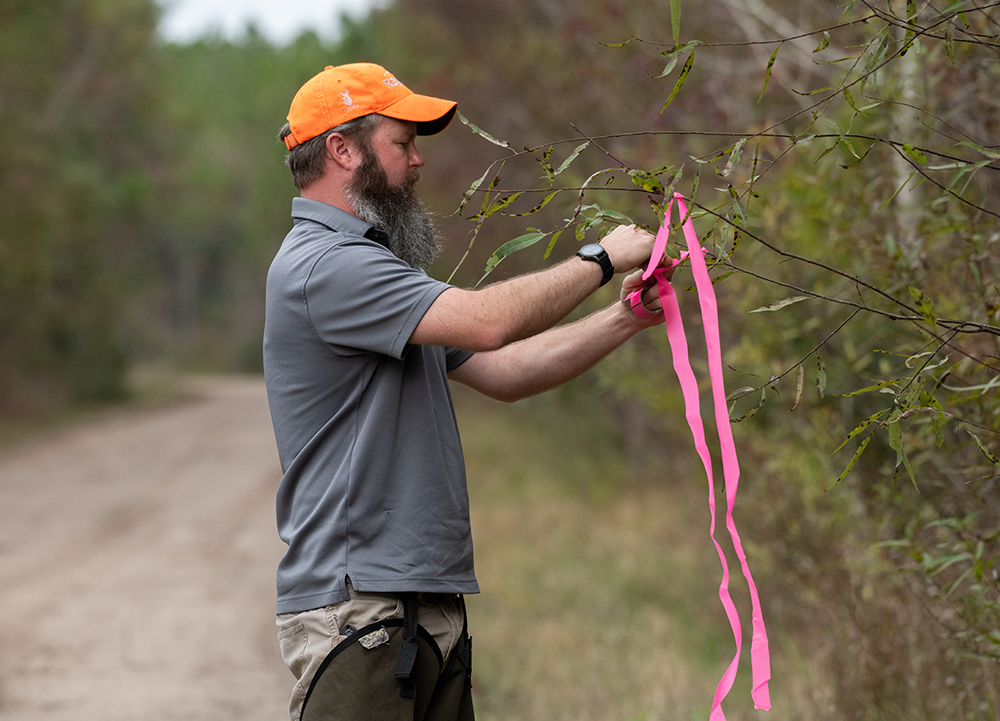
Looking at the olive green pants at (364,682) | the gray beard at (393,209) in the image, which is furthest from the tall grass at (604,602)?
the gray beard at (393,209)

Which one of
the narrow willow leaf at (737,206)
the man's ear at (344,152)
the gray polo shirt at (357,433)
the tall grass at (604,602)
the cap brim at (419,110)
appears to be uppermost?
the cap brim at (419,110)

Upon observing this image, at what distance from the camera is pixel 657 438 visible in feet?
36.7

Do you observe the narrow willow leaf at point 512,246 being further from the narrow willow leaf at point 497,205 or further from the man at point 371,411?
the man at point 371,411

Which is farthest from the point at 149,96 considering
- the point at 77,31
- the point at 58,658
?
the point at 58,658

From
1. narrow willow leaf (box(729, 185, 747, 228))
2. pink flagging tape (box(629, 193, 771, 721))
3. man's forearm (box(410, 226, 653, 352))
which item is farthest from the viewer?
man's forearm (box(410, 226, 653, 352))

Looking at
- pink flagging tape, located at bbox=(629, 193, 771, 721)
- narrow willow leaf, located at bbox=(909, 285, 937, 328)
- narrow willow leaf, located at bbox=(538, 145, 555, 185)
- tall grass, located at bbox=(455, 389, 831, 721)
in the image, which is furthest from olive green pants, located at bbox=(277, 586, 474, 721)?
tall grass, located at bbox=(455, 389, 831, 721)

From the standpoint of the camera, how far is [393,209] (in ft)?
9.30

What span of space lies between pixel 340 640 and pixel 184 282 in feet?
214

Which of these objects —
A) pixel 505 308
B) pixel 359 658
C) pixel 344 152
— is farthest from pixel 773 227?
pixel 359 658

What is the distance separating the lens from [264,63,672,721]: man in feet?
8.21

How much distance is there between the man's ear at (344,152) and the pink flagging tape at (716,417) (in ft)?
2.81

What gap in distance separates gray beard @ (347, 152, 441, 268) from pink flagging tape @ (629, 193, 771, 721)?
680mm

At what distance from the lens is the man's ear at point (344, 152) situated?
2.81 metres

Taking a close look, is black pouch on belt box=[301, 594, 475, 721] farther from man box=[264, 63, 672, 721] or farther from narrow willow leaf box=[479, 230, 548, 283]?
narrow willow leaf box=[479, 230, 548, 283]
